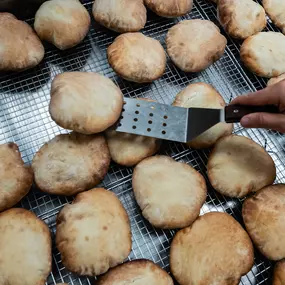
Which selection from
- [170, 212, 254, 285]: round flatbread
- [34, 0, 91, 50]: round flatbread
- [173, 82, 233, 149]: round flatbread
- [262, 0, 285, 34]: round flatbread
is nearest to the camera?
[170, 212, 254, 285]: round flatbread

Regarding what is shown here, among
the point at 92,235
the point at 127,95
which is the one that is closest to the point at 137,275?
the point at 92,235

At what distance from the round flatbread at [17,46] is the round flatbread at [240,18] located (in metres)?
0.95

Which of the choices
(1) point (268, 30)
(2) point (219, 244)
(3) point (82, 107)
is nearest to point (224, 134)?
(2) point (219, 244)

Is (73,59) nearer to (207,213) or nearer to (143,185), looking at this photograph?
(143,185)

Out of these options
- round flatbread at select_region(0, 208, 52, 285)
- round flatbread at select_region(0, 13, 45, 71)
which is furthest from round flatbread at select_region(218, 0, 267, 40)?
round flatbread at select_region(0, 208, 52, 285)

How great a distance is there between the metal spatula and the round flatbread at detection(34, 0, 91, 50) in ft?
1.50

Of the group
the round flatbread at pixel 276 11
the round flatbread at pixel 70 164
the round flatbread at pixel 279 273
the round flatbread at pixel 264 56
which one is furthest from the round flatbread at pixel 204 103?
the round flatbread at pixel 276 11

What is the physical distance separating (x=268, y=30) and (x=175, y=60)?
650 millimetres

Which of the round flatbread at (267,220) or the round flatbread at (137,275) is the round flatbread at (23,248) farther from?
the round flatbread at (267,220)

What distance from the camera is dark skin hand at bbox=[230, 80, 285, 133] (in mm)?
1296

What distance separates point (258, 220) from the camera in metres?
1.41

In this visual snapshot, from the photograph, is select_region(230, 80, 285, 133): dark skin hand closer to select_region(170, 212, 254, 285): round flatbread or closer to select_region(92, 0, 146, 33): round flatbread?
select_region(170, 212, 254, 285): round flatbread

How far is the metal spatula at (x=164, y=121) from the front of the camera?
1464mm

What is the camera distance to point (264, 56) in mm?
1774
